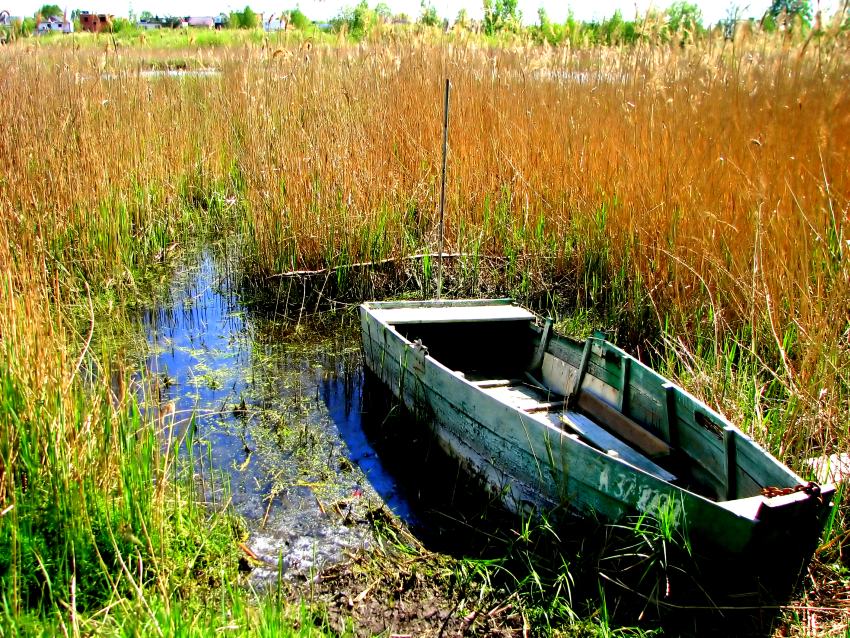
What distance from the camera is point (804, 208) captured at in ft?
12.4

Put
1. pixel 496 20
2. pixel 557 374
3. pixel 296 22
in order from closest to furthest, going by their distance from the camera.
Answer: pixel 557 374
pixel 496 20
pixel 296 22

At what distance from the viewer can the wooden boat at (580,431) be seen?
7.88 feet

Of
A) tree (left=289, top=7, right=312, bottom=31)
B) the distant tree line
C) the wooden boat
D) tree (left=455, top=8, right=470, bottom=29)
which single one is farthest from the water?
tree (left=455, top=8, right=470, bottom=29)

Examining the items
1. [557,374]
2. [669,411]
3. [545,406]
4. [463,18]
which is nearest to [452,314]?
[557,374]

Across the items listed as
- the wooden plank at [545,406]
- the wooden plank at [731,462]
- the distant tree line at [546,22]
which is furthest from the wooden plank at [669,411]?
the distant tree line at [546,22]

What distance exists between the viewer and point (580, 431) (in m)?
3.55

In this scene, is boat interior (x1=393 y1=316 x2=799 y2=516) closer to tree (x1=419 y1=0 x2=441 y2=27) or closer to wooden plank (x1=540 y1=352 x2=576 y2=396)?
wooden plank (x1=540 y1=352 x2=576 y2=396)

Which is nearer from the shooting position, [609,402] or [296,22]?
[609,402]

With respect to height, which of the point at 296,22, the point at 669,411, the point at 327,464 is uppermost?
the point at 296,22

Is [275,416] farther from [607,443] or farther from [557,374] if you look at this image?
[607,443]

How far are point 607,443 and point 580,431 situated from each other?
0.53ft

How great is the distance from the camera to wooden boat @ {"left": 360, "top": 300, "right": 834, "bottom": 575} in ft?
7.88

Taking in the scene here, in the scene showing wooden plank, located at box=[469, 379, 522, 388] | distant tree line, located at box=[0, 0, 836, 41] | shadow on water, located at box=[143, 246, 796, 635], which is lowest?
shadow on water, located at box=[143, 246, 796, 635]

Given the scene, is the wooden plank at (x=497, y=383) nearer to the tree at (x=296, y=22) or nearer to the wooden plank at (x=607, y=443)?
the wooden plank at (x=607, y=443)
